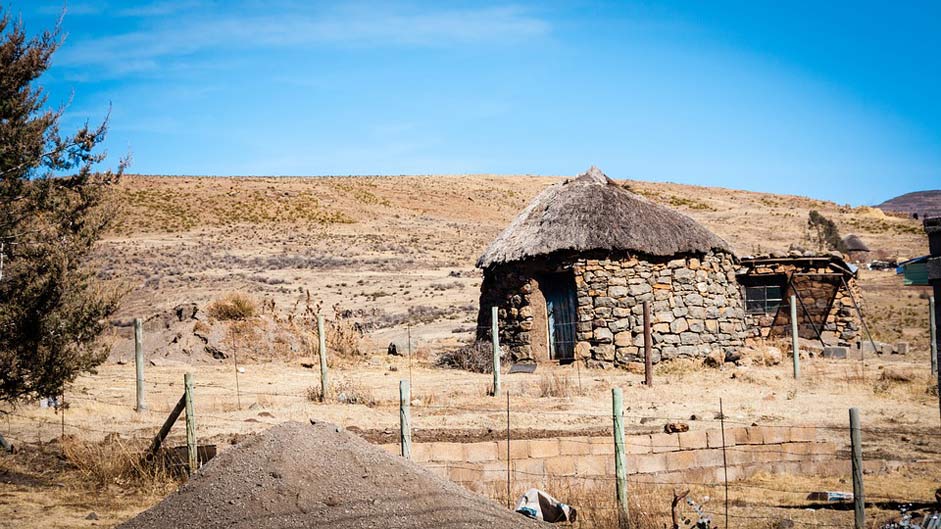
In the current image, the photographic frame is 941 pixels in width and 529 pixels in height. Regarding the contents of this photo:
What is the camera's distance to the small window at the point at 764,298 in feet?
72.6

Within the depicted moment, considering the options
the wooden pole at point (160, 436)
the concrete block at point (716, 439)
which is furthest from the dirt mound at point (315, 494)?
the concrete block at point (716, 439)

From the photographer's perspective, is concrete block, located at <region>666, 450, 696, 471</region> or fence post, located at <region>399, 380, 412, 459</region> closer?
fence post, located at <region>399, 380, 412, 459</region>

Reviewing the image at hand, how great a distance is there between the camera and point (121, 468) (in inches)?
353

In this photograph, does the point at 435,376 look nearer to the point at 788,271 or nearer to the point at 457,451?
the point at 457,451

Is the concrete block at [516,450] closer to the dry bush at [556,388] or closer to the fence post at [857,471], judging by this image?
the fence post at [857,471]

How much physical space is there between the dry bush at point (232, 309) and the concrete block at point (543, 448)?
1184cm

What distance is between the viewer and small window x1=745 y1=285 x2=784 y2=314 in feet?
72.6

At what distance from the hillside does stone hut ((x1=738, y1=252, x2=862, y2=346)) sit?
2.30 m

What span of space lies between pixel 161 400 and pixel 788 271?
47.5 feet

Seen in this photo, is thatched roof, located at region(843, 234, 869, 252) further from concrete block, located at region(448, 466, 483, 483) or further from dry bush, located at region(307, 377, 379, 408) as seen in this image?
concrete block, located at region(448, 466, 483, 483)

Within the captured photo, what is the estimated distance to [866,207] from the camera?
73875mm

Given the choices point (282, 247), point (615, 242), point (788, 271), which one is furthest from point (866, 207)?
point (615, 242)

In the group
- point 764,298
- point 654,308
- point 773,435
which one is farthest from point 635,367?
point 773,435

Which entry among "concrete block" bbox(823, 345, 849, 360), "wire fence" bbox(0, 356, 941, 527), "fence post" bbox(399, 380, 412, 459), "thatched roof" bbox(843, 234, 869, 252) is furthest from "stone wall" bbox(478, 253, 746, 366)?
"thatched roof" bbox(843, 234, 869, 252)
